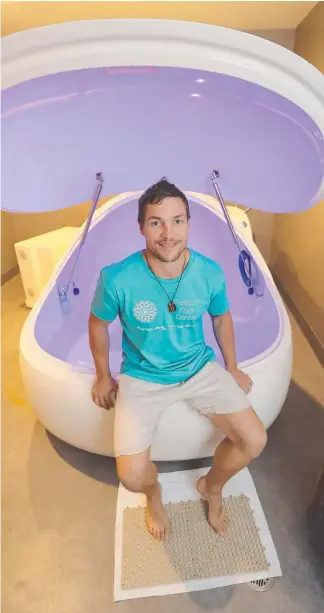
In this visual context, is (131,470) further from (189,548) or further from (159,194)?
(159,194)

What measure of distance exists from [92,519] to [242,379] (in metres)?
0.65

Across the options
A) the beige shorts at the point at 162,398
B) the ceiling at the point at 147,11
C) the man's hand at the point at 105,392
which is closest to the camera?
the beige shorts at the point at 162,398

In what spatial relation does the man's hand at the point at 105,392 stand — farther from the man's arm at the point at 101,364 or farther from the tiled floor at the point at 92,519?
the tiled floor at the point at 92,519

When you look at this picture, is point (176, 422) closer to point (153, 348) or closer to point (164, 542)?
point (153, 348)

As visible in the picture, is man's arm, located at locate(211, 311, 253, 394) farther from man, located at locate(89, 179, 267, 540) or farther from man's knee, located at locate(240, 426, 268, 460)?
man's knee, located at locate(240, 426, 268, 460)

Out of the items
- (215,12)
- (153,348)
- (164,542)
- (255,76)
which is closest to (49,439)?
(164,542)

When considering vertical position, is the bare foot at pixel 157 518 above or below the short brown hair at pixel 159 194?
below

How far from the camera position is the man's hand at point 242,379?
4.27 ft

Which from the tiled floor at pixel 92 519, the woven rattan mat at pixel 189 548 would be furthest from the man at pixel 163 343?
the tiled floor at pixel 92 519

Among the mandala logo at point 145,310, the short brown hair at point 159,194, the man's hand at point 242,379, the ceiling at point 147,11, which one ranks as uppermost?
the ceiling at point 147,11

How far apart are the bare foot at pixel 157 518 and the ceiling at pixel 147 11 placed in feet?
6.06

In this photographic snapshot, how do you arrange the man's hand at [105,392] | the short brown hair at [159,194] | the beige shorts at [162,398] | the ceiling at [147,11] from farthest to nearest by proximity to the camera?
the ceiling at [147,11] → the man's hand at [105,392] → the beige shorts at [162,398] → the short brown hair at [159,194]

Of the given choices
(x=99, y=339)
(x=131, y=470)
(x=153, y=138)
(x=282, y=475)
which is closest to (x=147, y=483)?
(x=131, y=470)

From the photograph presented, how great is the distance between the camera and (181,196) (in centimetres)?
109
